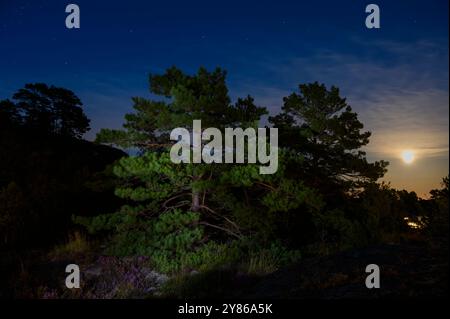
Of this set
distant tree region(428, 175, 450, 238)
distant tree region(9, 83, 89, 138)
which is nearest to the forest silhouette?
distant tree region(428, 175, 450, 238)

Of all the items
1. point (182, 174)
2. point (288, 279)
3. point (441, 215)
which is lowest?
point (288, 279)

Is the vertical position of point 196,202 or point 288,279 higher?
point 196,202

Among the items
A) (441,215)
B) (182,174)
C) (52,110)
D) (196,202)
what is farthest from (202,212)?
(52,110)

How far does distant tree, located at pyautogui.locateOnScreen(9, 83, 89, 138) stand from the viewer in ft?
106

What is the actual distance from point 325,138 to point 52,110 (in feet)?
84.3

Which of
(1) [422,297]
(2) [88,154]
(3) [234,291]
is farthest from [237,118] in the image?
(2) [88,154]

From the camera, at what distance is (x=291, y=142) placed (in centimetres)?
1714

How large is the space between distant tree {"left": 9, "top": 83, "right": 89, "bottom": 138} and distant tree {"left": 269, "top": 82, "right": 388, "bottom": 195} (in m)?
22.3

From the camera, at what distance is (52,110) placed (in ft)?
109

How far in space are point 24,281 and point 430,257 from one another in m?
8.67

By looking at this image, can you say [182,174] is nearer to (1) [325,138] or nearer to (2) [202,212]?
(2) [202,212]

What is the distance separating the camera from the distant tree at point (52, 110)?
106 feet

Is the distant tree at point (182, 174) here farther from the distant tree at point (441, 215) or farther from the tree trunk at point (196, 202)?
the distant tree at point (441, 215)

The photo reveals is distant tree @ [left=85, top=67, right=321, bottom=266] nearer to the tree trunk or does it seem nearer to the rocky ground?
the tree trunk
